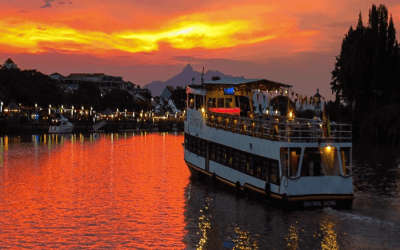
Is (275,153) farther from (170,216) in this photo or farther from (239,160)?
(170,216)

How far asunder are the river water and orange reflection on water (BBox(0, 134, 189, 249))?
5 centimetres

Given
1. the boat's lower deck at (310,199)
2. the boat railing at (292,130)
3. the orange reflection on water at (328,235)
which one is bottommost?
the orange reflection on water at (328,235)

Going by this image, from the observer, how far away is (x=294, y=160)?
2900 cm

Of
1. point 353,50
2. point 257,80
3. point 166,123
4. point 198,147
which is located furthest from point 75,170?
point 166,123

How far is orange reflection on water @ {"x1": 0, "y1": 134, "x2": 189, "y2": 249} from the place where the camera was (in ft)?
87.1

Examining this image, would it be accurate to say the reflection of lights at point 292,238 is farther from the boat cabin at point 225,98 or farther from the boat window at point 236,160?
the boat cabin at point 225,98

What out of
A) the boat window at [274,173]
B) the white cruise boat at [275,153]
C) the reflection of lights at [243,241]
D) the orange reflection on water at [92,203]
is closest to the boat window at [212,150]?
the white cruise boat at [275,153]

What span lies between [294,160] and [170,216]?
770cm

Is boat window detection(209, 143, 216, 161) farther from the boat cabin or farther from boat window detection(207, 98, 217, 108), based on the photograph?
boat window detection(207, 98, 217, 108)

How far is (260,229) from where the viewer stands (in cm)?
2745

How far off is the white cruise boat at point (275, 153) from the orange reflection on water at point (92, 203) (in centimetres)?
400

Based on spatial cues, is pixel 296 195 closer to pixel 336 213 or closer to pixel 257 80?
pixel 336 213

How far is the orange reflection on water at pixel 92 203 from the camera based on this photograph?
87.1 ft

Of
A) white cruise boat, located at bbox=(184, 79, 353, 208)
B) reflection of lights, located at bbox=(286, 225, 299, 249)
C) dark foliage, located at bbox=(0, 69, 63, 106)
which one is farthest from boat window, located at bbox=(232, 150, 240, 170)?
dark foliage, located at bbox=(0, 69, 63, 106)
